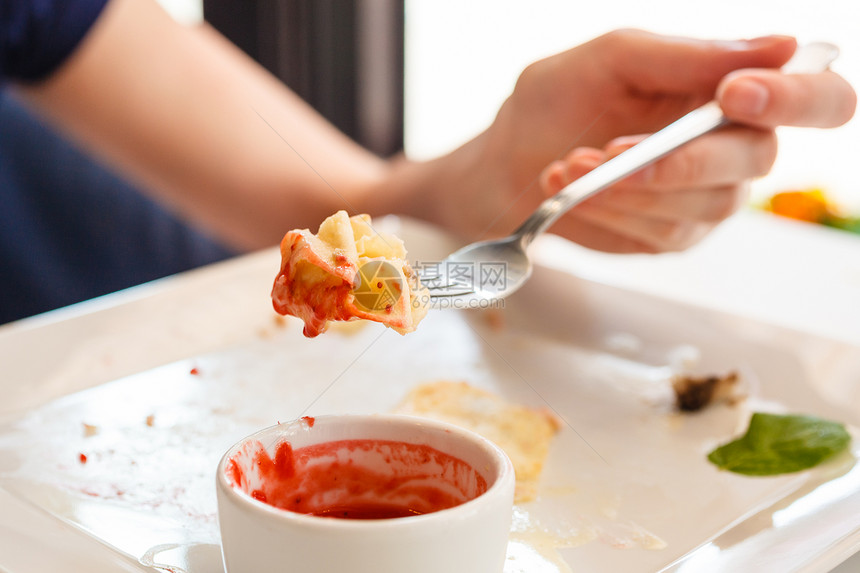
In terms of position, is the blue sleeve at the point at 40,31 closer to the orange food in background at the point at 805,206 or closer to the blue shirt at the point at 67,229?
the blue shirt at the point at 67,229

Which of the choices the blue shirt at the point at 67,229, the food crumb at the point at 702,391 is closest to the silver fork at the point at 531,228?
the food crumb at the point at 702,391

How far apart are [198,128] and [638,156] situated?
1.11 m

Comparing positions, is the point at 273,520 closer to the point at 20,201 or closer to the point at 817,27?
the point at 20,201

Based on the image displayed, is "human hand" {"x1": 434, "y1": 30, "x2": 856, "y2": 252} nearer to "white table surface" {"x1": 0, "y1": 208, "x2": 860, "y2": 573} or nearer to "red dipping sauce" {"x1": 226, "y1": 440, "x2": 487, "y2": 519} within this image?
"white table surface" {"x1": 0, "y1": 208, "x2": 860, "y2": 573}

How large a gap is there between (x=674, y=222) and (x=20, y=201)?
157cm

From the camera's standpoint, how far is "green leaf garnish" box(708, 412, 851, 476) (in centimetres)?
97

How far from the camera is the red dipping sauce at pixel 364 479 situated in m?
0.76

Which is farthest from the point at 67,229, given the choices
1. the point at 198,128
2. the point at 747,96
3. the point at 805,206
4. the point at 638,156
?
the point at 805,206

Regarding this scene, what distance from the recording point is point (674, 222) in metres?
1.30

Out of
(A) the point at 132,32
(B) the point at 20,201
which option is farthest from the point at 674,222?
(B) the point at 20,201

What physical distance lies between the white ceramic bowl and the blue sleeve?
1.28 metres

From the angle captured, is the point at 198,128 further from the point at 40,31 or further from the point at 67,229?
the point at 67,229

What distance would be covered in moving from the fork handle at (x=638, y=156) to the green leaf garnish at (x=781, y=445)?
35 cm

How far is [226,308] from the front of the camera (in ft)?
4.38
